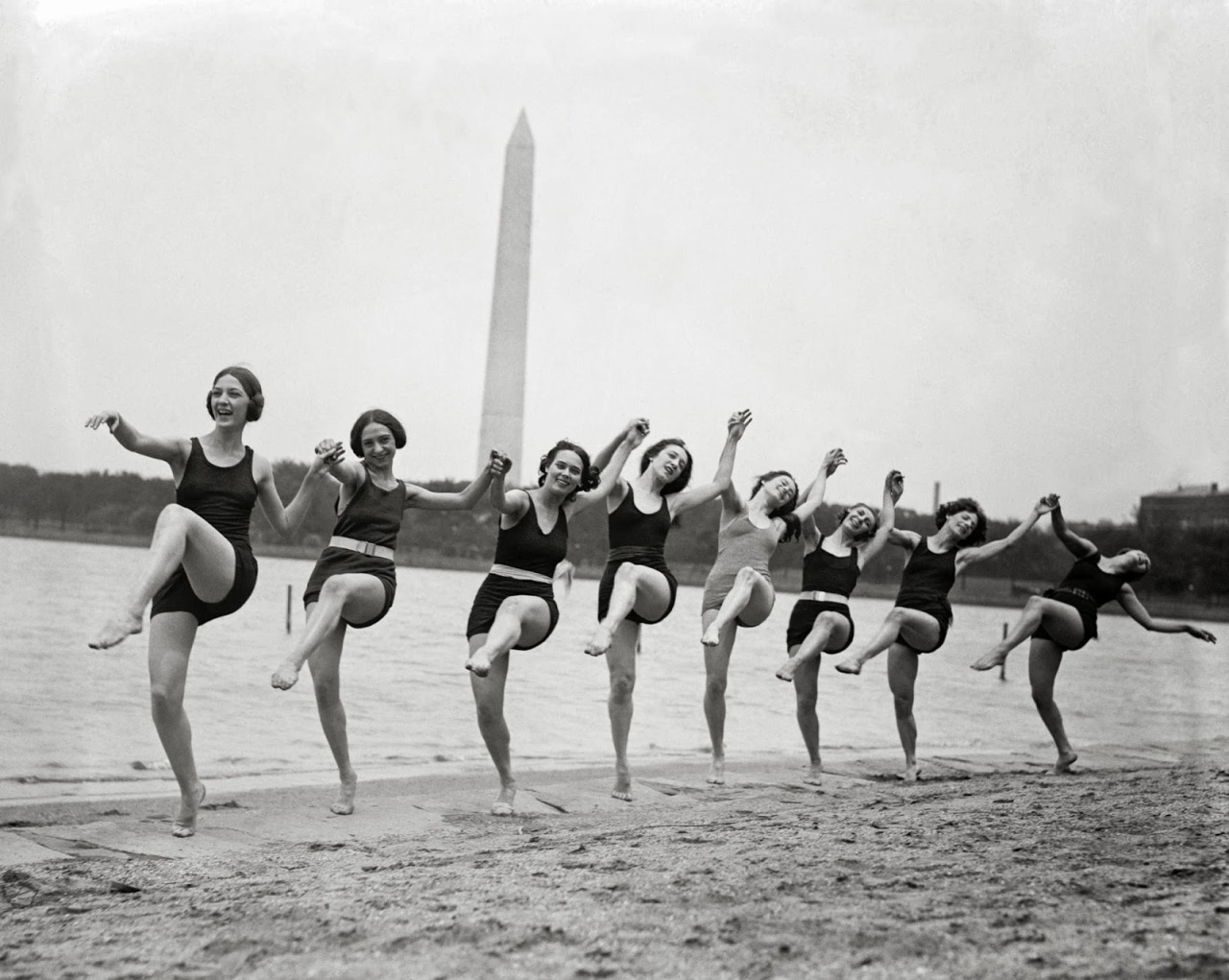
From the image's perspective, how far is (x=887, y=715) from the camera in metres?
20.6

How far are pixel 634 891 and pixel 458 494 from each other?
3.49 m

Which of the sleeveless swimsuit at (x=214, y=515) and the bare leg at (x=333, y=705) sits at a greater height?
the sleeveless swimsuit at (x=214, y=515)

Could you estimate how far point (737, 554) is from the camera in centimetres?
993

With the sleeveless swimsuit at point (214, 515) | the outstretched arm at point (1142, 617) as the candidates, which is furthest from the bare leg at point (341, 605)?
the outstretched arm at point (1142, 617)

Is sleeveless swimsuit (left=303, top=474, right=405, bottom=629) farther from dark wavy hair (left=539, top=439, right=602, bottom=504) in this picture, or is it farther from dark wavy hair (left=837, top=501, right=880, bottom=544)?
dark wavy hair (left=837, top=501, right=880, bottom=544)

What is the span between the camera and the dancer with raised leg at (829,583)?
10.4 m

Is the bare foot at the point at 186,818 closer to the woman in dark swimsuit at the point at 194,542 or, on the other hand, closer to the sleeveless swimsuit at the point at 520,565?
the woman in dark swimsuit at the point at 194,542

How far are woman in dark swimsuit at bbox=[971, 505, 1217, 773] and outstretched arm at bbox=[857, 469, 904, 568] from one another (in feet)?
3.78

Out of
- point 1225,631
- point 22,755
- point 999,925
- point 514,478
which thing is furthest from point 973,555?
point 514,478

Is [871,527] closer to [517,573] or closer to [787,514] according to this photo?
[787,514]

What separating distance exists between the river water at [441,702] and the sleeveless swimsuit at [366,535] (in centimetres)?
212

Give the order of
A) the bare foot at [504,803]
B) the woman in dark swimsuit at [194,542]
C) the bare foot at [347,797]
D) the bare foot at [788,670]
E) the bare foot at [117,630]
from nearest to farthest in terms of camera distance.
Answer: the bare foot at [117,630] < the woman in dark swimsuit at [194,542] < the bare foot at [347,797] < the bare foot at [504,803] < the bare foot at [788,670]

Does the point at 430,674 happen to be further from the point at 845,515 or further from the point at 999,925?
the point at 999,925

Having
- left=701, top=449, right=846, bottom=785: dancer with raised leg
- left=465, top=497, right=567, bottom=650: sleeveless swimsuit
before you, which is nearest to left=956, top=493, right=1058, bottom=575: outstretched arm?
left=701, top=449, right=846, bottom=785: dancer with raised leg
